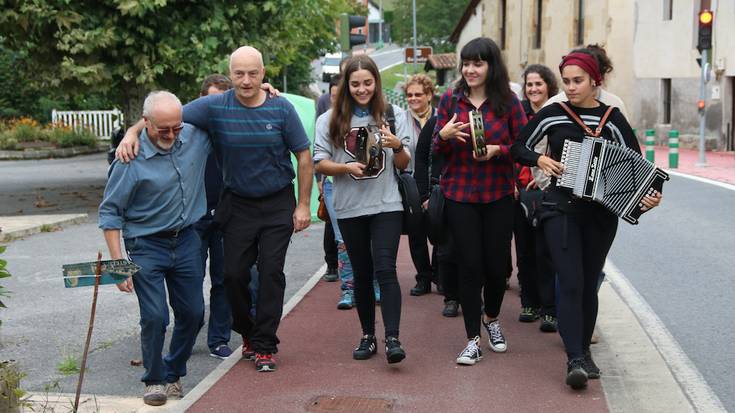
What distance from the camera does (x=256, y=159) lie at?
6324 millimetres

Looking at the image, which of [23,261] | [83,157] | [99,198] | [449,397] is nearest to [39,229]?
[23,261]

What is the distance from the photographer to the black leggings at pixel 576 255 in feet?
19.6

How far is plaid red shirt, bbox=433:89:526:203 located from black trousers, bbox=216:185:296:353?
101cm

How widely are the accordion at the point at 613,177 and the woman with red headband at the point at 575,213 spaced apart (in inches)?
4.4

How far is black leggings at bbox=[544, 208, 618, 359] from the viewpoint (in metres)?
A: 5.97

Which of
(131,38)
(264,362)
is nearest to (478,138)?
(264,362)

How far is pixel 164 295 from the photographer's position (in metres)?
5.84

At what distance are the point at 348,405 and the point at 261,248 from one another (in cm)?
124

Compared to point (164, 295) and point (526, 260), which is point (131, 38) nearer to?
point (526, 260)

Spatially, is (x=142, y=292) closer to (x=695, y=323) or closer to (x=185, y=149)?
(x=185, y=149)

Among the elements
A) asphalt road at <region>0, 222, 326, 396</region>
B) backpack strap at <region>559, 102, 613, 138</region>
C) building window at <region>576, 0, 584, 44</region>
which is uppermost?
building window at <region>576, 0, 584, 44</region>

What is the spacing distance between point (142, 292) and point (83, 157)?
93.4 ft

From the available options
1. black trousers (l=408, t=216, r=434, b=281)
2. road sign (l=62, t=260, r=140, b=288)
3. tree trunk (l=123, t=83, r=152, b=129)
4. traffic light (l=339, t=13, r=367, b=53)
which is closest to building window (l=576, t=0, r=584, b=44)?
traffic light (l=339, t=13, r=367, b=53)

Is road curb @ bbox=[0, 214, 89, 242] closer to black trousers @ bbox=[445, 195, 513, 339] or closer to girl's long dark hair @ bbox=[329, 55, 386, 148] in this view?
girl's long dark hair @ bbox=[329, 55, 386, 148]
